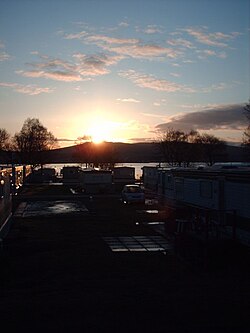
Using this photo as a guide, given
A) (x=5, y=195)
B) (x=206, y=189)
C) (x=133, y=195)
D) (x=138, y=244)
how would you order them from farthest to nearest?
1. (x=133, y=195)
2. (x=5, y=195)
3. (x=138, y=244)
4. (x=206, y=189)

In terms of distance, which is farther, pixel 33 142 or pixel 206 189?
pixel 33 142

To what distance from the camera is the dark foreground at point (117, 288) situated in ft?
28.1

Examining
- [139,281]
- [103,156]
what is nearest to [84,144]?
[103,156]

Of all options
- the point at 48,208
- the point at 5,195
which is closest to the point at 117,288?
the point at 5,195

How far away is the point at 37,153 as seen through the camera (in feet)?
323

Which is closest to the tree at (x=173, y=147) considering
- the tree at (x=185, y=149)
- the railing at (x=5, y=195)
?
the tree at (x=185, y=149)

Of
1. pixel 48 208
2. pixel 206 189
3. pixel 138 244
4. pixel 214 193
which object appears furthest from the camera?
pixel 48 208

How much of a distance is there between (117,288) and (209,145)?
87213 millimetres

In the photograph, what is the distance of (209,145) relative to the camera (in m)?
96.2

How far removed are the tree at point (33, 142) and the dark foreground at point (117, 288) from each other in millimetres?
80059

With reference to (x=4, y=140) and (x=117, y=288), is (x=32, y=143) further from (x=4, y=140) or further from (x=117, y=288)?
(x=117, y=288)

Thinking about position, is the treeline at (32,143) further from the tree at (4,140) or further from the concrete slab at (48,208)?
the concrete slab at (48,208)

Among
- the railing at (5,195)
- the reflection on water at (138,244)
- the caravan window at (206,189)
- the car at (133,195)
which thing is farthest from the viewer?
the car at (133,195)

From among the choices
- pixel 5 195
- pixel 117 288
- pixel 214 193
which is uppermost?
pixel 214 193
